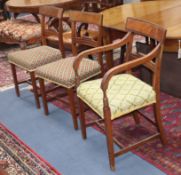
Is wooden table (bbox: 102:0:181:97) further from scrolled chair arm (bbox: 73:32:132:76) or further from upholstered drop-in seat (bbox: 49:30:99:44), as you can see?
scrolled chair arm (bbox: 73:32:132:76)

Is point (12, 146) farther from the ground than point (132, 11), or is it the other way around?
point (132, 11)

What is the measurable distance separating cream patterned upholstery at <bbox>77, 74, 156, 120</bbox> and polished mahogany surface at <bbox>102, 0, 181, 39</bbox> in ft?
1.62

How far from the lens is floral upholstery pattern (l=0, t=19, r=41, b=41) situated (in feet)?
12.6

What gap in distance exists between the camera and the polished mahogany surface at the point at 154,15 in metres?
2.61

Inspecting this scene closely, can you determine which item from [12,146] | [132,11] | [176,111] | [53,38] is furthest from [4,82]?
[176,111]

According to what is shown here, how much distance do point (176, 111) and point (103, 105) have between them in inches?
38.5

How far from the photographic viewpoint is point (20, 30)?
3977mm

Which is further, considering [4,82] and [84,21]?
[4,82]

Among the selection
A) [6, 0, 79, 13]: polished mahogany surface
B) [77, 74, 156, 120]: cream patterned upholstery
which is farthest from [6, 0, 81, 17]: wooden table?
[77, 74, 156, 120]: cream patterned upholstery

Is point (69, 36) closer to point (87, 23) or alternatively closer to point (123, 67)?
point (87, 23)

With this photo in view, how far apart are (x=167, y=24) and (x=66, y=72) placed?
90 cm

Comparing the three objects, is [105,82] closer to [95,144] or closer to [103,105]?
[103,105]

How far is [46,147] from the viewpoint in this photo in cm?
252

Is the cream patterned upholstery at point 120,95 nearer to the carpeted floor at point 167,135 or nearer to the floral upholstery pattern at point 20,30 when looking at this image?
the carpeted floor at point 167,135
